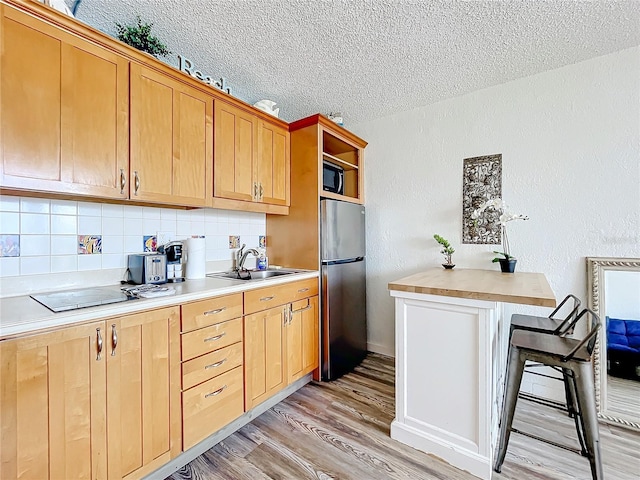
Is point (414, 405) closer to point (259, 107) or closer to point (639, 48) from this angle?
point (259, 107)

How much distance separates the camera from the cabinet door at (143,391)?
1172 mm

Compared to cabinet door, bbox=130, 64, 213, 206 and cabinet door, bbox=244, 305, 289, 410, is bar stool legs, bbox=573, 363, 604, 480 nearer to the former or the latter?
cabinet door, bbox=244, 305, 289, 410

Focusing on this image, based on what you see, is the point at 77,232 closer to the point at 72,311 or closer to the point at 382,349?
the point at 72,311

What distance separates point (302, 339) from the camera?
85.6 inches

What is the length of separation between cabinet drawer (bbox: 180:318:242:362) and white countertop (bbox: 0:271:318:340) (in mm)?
178

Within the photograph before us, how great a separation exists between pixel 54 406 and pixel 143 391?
0.31 metres

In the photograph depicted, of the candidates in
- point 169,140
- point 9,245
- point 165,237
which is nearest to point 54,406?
point 9,245

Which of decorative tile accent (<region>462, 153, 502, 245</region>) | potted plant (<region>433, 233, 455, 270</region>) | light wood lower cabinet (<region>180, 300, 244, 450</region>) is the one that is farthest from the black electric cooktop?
decorative tile accent (<region>462, 153, 502, 245</region>)

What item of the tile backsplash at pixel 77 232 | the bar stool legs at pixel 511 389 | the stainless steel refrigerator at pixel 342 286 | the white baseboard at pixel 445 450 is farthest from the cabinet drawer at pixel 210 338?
the bar stool legs at pixel 511 389

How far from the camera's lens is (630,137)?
183 centimetres

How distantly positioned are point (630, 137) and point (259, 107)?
8.52ft

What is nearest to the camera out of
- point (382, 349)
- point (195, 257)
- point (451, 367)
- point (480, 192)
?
point (451, 367)

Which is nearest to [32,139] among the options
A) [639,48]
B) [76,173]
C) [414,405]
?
[76,173]

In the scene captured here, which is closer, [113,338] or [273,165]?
[113,338]
